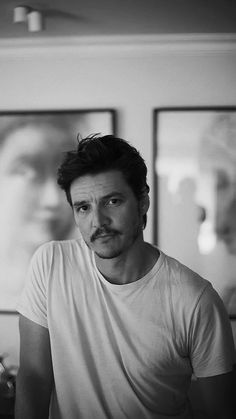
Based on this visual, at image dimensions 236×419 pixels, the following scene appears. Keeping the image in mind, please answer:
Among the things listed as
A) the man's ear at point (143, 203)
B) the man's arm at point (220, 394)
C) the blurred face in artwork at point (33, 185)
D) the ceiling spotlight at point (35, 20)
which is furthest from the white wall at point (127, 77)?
the man's arm at point (220, 394)

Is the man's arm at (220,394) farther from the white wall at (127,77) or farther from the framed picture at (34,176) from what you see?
the framed picture at (34,176)

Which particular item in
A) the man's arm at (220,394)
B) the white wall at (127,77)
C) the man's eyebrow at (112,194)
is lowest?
the man's arm at (220,394)

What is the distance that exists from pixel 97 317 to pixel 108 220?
0.95 ft

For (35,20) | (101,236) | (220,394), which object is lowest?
(220,394)

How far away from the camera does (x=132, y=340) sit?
1.09 meters

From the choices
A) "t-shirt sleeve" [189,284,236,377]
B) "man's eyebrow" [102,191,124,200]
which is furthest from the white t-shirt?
"man's eyebrow" [102,191,124,200]


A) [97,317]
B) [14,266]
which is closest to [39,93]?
[14,266]

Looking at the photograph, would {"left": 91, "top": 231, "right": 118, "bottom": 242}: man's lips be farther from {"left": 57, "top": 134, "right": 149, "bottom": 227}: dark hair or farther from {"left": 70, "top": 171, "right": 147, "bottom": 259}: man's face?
{"left": 57, "top": 134, "right": 149, "bottom": 227}: dark hair

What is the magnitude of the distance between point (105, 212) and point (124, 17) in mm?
1259

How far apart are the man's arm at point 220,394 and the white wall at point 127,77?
1238 mm

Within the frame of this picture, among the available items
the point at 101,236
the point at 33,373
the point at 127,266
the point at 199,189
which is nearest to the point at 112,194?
the point at 101,236

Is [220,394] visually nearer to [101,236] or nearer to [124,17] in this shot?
[101,236]

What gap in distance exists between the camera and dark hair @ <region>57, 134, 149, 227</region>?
1.10 metres

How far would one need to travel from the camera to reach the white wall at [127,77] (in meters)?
2.18
